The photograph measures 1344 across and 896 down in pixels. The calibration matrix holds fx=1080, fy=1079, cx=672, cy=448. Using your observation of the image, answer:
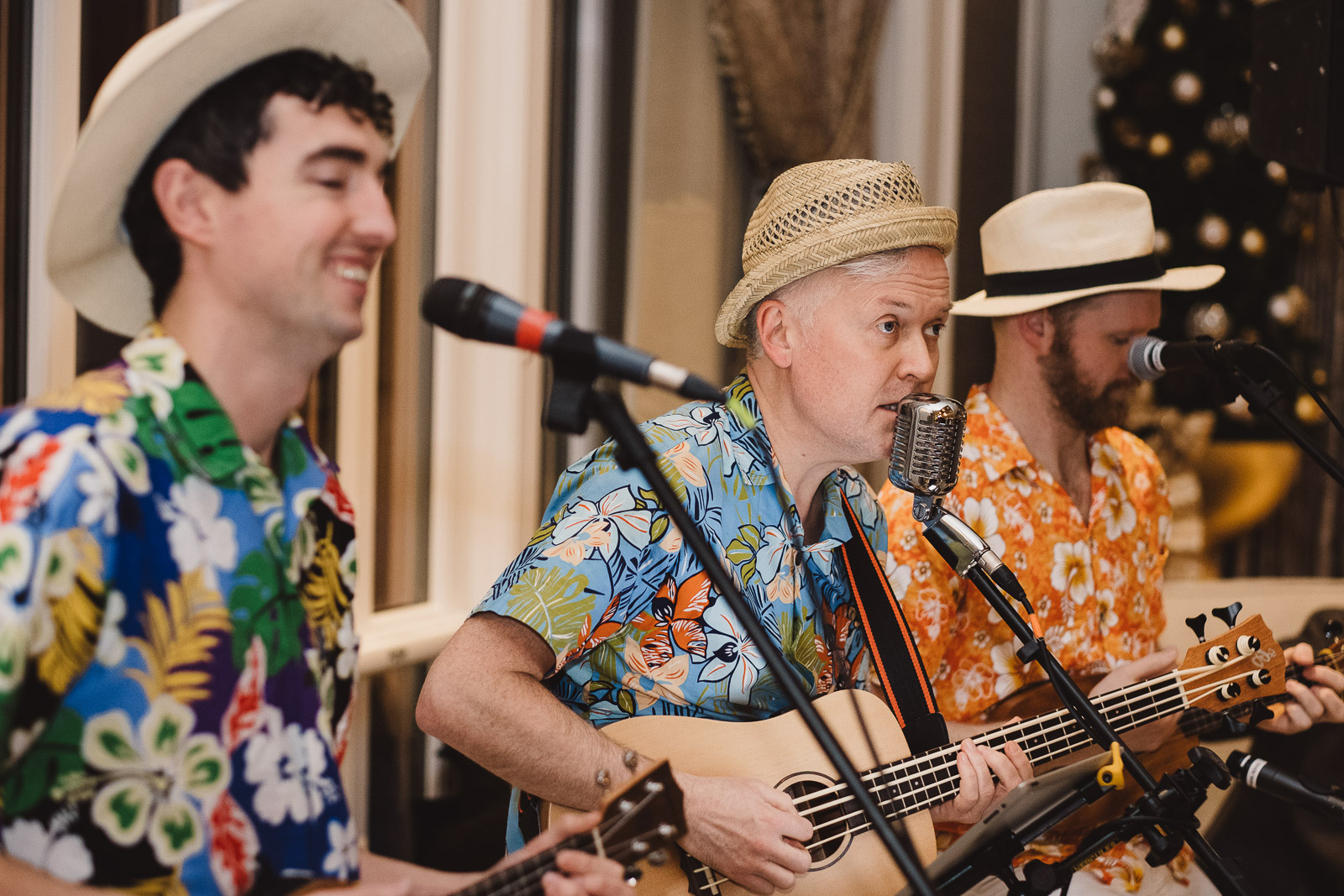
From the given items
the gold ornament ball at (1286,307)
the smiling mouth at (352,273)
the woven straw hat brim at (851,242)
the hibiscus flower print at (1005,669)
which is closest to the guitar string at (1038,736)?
the hibiscus flower print at (1005,669)

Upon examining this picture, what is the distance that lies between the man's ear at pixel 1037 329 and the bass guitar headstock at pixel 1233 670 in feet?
2.46

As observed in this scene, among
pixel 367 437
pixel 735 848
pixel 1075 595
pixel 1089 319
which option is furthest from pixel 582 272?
pixel 735 848

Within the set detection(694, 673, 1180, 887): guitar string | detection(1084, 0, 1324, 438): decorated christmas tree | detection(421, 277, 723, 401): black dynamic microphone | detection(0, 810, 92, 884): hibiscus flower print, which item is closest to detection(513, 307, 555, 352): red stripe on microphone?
detection(421, 277, 723, 401): black dynamic microphone

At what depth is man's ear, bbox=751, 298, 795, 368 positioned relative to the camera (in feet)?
6.30

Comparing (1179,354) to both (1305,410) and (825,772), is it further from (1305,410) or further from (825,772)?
(1305,410)

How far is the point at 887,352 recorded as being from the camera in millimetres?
1849

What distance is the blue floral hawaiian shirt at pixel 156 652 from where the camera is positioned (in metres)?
0.93

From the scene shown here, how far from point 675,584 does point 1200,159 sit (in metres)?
3.97

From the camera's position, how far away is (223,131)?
1073 mm

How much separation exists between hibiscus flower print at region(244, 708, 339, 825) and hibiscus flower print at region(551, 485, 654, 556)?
1.80ft

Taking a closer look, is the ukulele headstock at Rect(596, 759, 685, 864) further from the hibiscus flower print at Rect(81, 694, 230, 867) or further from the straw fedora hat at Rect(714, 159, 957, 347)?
the straw fedora hat at Rect(714, 159, 957, 347)

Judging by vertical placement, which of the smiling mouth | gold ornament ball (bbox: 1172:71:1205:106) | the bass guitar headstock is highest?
gold ornament ball (bbox: 1172:71:1205:106)

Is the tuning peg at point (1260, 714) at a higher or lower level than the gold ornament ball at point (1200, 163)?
lower

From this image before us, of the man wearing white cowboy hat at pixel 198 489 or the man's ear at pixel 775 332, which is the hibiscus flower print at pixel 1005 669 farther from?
the man wearing white cowboy hat at pixel 198 489
